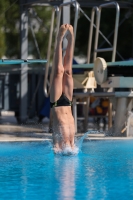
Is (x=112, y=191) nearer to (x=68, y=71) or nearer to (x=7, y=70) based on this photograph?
(x=68, y=71)

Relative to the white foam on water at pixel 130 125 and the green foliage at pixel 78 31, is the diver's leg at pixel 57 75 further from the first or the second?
the green foliage at pixel 78 31

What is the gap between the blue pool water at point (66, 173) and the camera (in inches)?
235

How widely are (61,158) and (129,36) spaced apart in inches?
697

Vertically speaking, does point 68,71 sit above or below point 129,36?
below

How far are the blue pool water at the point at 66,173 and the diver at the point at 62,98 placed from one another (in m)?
0.26

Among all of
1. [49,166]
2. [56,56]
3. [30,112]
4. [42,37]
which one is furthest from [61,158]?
[42,37]

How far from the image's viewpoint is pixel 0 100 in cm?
1866

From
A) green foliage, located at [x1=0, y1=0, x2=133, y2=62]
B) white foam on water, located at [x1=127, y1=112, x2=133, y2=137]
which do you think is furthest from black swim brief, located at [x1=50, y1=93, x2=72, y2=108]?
green foliage, located at [x1=0, y1=0, x2=133, y2=62]

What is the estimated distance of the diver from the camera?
888cm

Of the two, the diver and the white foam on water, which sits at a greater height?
the diver

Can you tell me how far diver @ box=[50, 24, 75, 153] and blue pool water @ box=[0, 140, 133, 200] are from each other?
264 millimetres

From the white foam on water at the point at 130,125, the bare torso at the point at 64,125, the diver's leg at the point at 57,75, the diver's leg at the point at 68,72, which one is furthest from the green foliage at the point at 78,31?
the bare torso at the point at 64,125

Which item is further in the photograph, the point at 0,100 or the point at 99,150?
the point at 0,100

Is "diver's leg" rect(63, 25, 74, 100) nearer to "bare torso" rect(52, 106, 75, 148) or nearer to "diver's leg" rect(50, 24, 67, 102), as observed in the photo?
"diver's leg" rect(50, 24, 67, 102)
